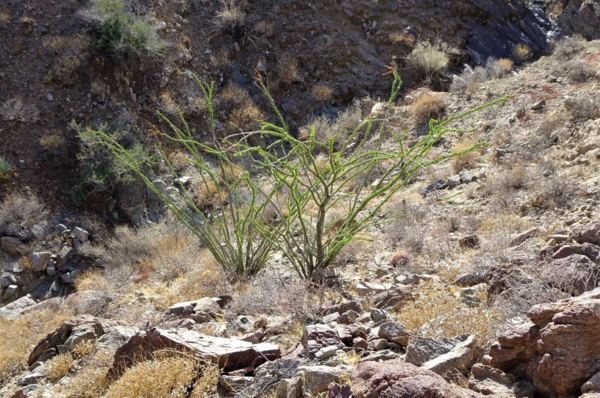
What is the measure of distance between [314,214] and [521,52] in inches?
477

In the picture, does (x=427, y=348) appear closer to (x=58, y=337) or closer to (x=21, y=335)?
(x=58, y=337)

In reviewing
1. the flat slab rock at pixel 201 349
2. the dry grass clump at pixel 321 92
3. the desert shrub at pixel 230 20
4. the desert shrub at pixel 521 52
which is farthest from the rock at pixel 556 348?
the desert shrub at pixel 521 52

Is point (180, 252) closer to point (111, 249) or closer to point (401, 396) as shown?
point (111, 249)

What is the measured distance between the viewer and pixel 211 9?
1747 centimetres

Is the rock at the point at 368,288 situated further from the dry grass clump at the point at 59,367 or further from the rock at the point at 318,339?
the dry grass clump at the point at 59,367

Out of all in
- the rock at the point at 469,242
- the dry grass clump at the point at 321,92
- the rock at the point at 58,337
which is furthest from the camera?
the dry grass clump at the point at 321,92

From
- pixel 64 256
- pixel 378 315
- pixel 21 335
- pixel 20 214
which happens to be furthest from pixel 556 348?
pixel 20 214

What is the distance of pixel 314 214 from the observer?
9078 millimetres

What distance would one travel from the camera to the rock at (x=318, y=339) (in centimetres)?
325

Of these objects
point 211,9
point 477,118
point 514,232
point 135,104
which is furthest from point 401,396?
point 211,9

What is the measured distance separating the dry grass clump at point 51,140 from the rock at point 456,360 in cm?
1175

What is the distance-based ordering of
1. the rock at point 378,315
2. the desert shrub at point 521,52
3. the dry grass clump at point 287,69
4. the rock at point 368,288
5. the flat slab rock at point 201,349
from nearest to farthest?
the flat slab rock at point 201,349 → the rock at point 378,315 → the rock at point 368,288 → the dry grass clump at point 287,69 → the desert shrub at point 521,52

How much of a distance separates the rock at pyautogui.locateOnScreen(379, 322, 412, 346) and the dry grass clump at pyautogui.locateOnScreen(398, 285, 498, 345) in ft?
0.39

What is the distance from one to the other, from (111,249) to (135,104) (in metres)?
4.90
